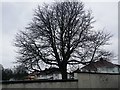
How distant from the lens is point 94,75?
16.7m

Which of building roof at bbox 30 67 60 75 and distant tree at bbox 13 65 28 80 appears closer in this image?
distant tree at bbox 13 65 28 80

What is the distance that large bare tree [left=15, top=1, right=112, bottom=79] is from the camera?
26.0 m

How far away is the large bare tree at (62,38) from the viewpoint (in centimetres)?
2600

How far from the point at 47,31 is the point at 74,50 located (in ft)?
12.2

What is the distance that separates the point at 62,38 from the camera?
27.0 metres

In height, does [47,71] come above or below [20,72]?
above

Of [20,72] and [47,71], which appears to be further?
[20,72]

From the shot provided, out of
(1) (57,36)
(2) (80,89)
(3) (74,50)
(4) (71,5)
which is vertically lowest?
(2) (80,89)

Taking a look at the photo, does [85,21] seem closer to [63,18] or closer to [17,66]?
[63,18]

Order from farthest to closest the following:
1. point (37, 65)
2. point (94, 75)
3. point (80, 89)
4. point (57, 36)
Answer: point (57, 36)
point (37, 65)
point (94, 75)
point (80, 89)

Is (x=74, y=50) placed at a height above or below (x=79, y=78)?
above

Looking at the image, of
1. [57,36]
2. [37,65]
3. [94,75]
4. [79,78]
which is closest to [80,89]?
[79,78]

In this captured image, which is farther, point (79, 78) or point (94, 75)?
point (94, 75)

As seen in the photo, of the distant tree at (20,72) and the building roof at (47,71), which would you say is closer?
the distant tree at (20,72)
